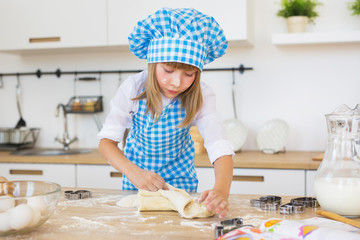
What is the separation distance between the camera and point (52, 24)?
2455 mm

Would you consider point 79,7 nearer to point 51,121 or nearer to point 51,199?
point 51,121

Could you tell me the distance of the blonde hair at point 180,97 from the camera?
52.0 inches

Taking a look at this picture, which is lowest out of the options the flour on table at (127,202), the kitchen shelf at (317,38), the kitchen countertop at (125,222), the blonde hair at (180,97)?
the kitchen countertop at (125,222)

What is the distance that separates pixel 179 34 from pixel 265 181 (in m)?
1.09

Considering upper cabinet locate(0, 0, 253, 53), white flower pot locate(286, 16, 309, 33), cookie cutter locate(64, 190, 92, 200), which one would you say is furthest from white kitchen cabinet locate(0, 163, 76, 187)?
white flower pot locate(286, 16, 309, 33)

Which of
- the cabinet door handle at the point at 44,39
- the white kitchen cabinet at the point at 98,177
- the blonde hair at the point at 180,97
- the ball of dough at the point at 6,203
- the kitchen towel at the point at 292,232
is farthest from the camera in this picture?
the cabinet door handle at the point at 44,39

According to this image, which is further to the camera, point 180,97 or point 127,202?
point 180,97

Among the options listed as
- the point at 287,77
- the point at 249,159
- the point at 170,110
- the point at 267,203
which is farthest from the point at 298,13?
the point at 267,203

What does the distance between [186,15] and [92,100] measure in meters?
1.60

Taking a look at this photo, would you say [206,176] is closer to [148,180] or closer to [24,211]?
[148,180]

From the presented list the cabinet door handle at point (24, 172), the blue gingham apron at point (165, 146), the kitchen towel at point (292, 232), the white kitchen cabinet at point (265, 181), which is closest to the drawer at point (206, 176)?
the white kitchen cabinet at point (265, 181)

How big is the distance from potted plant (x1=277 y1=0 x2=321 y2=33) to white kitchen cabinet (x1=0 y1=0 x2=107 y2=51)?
38.5 inches

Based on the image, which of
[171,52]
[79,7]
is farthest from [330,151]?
[79,7]

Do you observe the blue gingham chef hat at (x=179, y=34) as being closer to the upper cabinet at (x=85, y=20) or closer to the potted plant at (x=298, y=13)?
the upper cabinet at (x=85, y=20)
